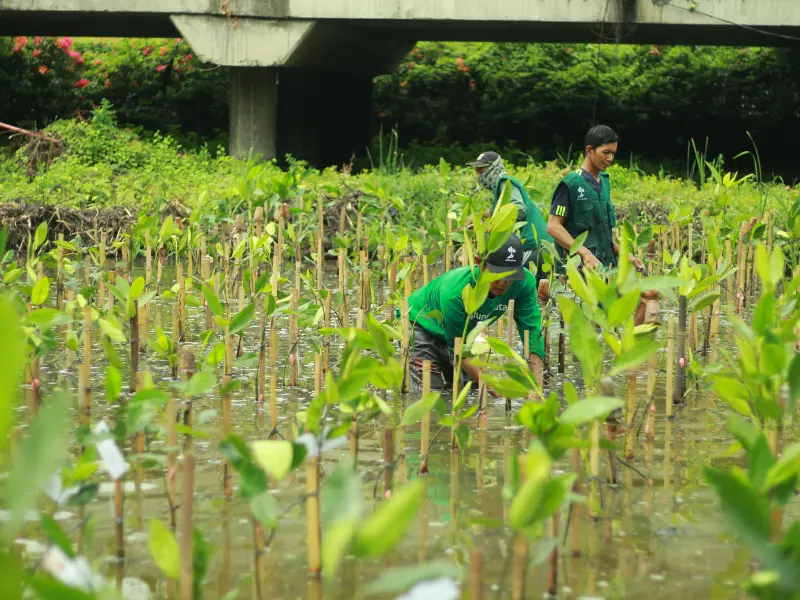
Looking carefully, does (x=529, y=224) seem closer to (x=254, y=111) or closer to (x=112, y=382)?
(x=112, y=382)

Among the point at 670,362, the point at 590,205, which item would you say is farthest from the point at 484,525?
the point at 590,205

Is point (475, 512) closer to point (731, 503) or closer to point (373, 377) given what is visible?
point (373, 377)

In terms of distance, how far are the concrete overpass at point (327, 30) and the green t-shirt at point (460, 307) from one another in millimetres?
6180

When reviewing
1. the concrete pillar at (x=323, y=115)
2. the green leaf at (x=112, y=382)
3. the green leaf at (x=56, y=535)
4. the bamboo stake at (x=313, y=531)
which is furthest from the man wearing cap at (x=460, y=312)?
the concrete pillar at (x=323, y=115)

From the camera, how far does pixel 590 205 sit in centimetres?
578

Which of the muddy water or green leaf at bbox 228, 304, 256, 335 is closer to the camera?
the muddy water

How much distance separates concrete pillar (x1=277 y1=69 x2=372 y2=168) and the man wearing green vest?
824cm

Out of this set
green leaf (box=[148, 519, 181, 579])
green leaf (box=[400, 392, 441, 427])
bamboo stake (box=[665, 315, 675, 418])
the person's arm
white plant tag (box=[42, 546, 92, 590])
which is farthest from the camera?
the person's arm

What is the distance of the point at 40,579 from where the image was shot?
179 centimetres

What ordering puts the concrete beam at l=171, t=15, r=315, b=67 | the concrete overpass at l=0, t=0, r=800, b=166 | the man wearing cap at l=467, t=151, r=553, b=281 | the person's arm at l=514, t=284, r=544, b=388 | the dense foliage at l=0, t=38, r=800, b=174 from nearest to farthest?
the person's arm at l=514, t=284, r=544, b=388, the man wearing cap at l=467, t=151, r=553, b=281, the concrete overpass at l=0, t=0, r=800, b=166, the concrete beam at l=171, t=15, r=315, b=67, the dense foliage at l=0, t=38, r=800, b=174

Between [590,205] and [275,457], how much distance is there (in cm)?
359

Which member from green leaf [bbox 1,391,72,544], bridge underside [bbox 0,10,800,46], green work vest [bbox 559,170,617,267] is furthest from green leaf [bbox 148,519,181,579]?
bridge underside [bbox 0,10,800,46]

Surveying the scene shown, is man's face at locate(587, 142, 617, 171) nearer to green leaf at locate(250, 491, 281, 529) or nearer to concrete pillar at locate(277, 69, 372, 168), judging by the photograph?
green leaf at locate(250, 491, 281, 529)

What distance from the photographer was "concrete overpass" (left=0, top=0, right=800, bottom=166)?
11.8m
